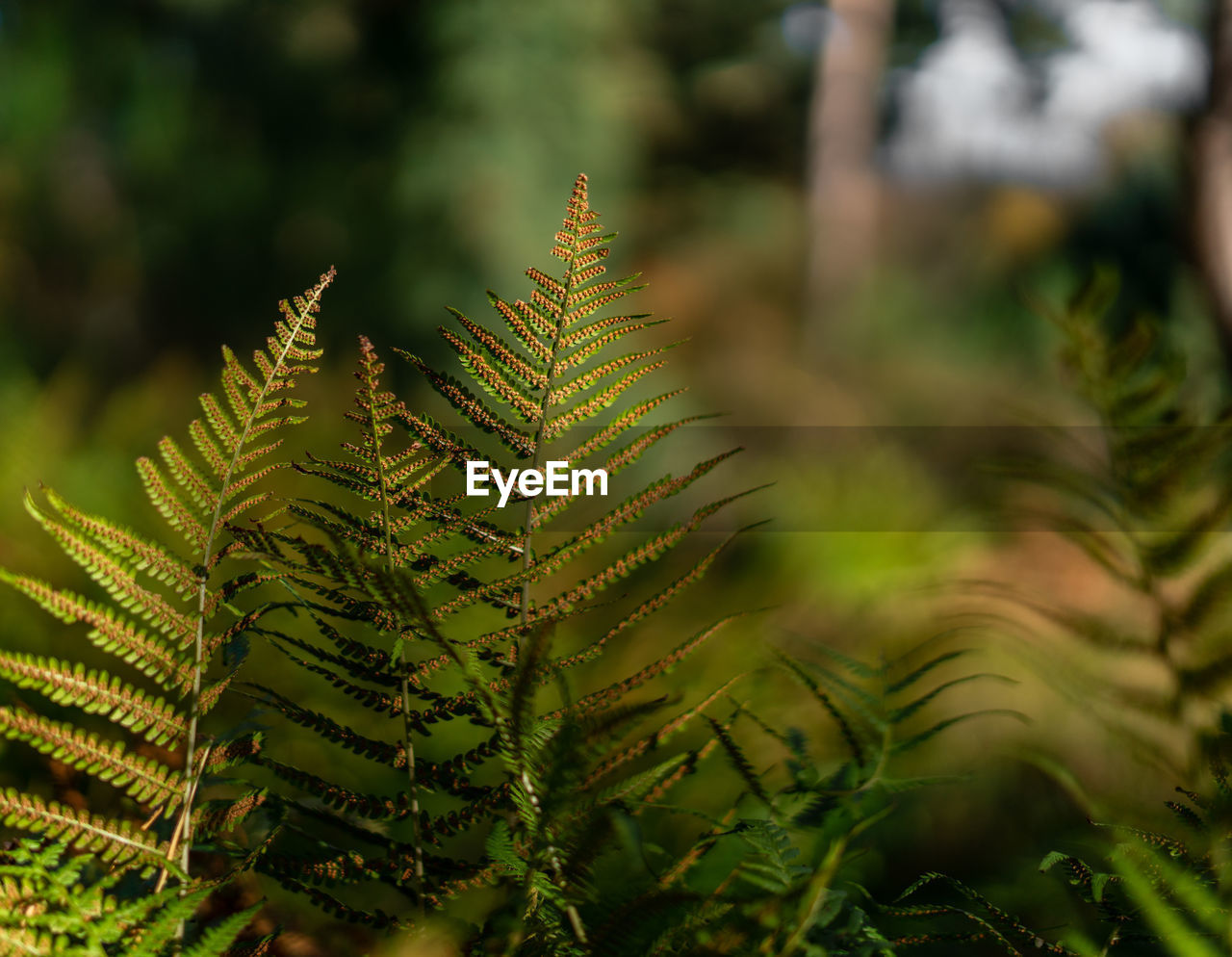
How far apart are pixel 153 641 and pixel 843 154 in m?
5.70

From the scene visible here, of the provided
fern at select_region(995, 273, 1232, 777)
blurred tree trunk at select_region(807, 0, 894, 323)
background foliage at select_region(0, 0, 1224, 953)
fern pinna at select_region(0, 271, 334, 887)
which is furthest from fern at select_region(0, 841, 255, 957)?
blurred tree trunk at select_region(807, 0, 894, 323)

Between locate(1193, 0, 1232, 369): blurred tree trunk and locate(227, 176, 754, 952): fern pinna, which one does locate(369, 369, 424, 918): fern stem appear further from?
locate(1193, 0, 1232, 369): blurred tree trunk

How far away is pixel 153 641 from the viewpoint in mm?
225

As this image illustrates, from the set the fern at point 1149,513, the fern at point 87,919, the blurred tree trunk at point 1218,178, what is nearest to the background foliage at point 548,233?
the blurred tree trunk at point 1218,178

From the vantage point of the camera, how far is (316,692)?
0.45 m

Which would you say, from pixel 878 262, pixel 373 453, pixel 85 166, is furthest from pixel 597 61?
pixel 373 453

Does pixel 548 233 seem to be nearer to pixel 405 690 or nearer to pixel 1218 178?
pixel 1218 178

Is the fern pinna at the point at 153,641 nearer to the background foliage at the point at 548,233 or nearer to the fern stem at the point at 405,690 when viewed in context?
the fern stem at the point at 405,690

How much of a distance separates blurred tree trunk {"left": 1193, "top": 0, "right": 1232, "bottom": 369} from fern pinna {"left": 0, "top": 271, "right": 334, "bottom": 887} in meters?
2.30

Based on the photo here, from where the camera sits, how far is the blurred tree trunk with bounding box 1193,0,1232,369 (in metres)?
1.92

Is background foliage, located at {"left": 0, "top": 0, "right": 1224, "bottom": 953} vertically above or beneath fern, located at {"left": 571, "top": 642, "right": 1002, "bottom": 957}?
above

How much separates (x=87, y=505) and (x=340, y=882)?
0.47 metres

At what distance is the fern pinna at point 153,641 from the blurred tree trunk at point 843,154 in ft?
17.1

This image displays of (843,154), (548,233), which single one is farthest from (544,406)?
(843,154)
